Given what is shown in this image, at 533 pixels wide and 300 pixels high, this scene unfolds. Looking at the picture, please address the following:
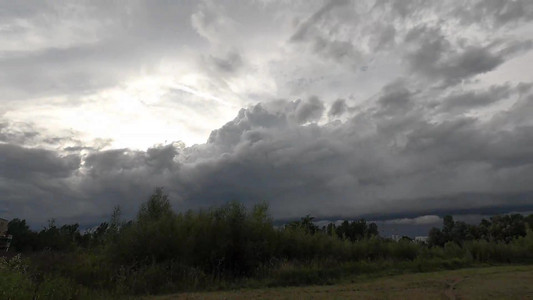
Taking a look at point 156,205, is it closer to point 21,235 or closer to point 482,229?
point 21,235

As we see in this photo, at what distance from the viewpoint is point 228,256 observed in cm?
2044

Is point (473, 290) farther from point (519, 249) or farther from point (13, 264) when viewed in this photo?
point (519, 249)

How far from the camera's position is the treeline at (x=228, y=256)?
16.2 meters

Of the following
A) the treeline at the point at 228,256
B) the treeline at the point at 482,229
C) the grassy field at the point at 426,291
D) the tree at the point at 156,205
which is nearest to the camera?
the grassy field at the point at 426,291

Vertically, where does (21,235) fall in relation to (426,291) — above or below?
above

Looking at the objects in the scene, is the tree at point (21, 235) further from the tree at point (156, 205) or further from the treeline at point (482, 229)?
the treeline at point (482, 229)

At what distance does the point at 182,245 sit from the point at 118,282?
514cm

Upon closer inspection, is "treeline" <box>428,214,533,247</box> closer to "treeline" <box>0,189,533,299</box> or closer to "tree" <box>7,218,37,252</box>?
"treeline" <box>0,189,533,299</box>

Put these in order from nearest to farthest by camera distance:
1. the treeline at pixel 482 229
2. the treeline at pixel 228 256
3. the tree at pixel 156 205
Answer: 1. the treeline at pixel 228 256
2. the tree at pixel 156 205
3. the treeline at pixel 482 229

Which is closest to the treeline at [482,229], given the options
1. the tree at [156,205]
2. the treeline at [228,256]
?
the treeline at [228,256]

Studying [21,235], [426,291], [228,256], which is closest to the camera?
[426,291]

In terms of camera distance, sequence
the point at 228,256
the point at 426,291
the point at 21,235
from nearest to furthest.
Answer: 1. the point at 426,291
2. the point at 228,256
3. the point at 21,235

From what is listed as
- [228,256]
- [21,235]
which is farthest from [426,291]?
[21,235]

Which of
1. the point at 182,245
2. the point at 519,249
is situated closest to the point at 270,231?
the point at 182,245
